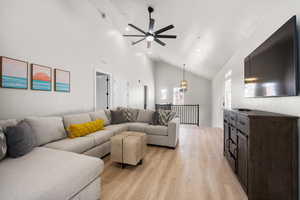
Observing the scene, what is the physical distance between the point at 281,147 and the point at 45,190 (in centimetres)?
222

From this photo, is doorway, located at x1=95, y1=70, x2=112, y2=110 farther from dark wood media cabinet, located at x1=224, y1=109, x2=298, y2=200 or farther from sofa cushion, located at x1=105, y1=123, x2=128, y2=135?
dark wood media cabinet, located at x1=224, y1=109, x2=298, y2=200

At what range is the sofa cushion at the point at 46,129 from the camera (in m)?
2.04

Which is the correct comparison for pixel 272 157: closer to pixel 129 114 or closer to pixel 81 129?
pixel 81 129

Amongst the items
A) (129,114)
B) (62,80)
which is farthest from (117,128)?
(62,80)

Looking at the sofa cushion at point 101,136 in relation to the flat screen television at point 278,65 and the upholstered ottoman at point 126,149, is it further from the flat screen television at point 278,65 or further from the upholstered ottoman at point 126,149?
the flat screen television at point 278,65

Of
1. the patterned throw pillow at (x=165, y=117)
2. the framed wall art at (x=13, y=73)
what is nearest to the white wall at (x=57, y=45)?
the framed wall art at (x=13, y=73)

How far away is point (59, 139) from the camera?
2369mm

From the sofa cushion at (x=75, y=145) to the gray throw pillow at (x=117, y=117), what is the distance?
147 cm

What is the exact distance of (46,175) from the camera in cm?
116

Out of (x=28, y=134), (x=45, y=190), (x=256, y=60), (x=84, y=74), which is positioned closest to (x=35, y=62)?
(x=84, y=74)

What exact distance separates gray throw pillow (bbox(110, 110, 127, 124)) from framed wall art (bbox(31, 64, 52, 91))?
1674mm

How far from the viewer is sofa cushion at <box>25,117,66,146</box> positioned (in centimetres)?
204

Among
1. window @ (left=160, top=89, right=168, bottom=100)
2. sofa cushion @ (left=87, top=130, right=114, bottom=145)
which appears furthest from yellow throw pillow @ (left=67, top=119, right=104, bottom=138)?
window @ (left=160, top=89, right=168, bottom=100)

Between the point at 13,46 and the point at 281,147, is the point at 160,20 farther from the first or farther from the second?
the point at 281,147
